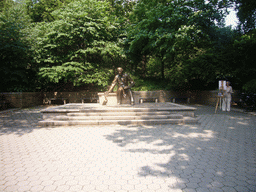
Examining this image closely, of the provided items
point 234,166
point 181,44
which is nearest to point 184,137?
point 234,166

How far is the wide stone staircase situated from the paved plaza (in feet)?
4.09

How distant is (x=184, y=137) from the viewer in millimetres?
6082

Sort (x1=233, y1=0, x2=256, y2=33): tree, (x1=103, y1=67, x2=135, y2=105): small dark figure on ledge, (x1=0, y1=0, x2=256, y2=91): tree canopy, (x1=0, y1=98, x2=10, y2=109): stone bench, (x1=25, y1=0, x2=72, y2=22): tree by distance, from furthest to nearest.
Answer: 1. (x1=25, y1=0, x2=72, y2=22): tree
2. (x1=233, y1=0, x2=256, y2=33): tree
3. (x1=0, y1=0, x2=256, y2=91): tree canopy
4. (x1=0, y1=98, x2=10, y2=109): stone bench
5. (x1=103, y1=67, x2=135, y2=105): small dark figure on ledge

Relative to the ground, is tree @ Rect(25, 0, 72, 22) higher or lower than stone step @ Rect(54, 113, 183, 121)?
higher

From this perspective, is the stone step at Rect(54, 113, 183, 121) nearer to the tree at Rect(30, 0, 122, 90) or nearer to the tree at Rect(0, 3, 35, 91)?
the tree at Rect(30, 0, 122, 90)

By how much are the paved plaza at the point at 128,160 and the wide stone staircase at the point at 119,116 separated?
1.25 meters

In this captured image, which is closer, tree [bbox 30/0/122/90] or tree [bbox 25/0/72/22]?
tree [bbox 30/0/122/90]

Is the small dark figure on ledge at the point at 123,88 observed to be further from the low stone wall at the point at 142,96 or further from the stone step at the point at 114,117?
the low stone wall at the point at 142,96

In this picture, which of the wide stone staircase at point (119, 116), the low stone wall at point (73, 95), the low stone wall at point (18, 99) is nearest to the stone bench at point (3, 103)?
the low stone wall at point (18, 99)

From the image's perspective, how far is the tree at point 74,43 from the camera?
15219mm

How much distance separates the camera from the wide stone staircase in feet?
26.6

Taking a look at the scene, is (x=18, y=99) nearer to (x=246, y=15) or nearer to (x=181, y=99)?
(x=181, y=99)

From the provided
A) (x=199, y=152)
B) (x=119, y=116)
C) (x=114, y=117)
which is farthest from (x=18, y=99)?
(x=199, y=152)

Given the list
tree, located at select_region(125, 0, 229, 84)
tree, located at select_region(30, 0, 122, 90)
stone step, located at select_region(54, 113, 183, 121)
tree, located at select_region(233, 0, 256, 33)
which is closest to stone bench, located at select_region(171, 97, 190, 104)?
tree, located at select_region(125, 0, 229, 84)
